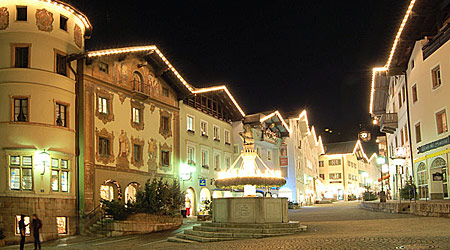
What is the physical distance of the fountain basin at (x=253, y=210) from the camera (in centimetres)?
1956

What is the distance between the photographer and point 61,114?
90.2 feet

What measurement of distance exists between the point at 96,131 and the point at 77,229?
577cm

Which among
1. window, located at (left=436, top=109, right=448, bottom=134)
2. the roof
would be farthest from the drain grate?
the roof

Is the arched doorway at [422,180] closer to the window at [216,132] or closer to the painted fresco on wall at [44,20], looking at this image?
the window at [216,132]

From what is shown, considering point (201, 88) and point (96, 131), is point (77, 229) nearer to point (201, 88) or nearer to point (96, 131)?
point (96, 131)

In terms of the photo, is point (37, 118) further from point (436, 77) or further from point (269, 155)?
point (269, 155)

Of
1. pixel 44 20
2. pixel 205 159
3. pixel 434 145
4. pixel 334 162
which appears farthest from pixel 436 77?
pixel 334 162

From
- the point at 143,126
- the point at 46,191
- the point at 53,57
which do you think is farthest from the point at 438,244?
the point at 143,126

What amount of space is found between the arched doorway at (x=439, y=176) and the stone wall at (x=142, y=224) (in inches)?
617

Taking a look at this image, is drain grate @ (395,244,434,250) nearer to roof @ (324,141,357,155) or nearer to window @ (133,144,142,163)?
window @ (133,144,142,163)

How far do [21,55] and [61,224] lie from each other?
9.29 metres

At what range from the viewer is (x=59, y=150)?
26.7m

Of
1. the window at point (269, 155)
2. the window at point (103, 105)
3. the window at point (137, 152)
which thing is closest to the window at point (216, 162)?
the window at point (137, 152)

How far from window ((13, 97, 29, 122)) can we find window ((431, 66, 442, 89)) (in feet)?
76.4
